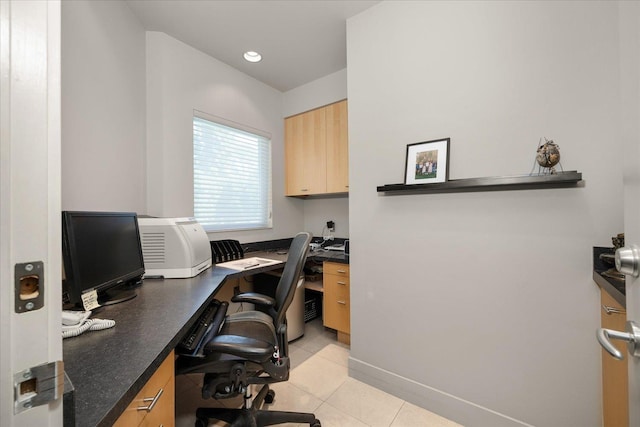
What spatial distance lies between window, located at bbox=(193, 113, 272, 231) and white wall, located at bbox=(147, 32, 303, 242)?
10cm

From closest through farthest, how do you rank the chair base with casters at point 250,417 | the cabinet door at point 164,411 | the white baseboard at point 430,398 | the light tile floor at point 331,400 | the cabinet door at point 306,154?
the cabinet door at point 164,411 → the chair base with casters at point 250,417 → the white baseboard at point 430,398 → the light tile floor at point 331,400 → the cabinet door at point 306,154

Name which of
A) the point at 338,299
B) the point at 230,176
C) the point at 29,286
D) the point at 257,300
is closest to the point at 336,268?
the point at 338,299

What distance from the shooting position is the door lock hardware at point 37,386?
0.32 metres

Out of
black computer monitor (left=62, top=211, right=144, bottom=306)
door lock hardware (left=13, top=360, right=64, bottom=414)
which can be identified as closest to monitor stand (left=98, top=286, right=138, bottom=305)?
black computer monitor (left=62, top=211, right=144, bottom=306)

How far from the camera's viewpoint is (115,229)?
135 cm

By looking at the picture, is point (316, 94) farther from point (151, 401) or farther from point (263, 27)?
point (151, 401)

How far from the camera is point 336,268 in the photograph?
2375mm

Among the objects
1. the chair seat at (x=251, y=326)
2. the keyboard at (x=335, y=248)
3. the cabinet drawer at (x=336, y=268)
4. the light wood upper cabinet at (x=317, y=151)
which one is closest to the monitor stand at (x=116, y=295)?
the chair seat at (x=251, y=326)

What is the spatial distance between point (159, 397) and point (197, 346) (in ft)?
0.79

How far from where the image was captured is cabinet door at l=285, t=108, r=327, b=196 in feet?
9.49

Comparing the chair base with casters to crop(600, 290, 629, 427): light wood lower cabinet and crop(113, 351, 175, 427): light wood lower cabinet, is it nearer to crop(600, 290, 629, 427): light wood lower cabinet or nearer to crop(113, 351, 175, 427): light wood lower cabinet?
crop(113, 351, 175, 427): light wood lower cabinet

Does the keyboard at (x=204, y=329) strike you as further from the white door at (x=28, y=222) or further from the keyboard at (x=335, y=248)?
the keyboard at (x=335, y=248)

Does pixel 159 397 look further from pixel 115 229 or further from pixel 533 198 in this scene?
pixel 533 198

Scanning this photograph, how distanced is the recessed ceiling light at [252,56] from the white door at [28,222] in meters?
2.42
